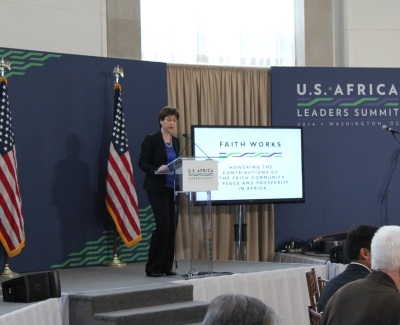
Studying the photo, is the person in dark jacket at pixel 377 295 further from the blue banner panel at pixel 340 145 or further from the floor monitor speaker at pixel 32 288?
the blue banner panel at pixel 340 145

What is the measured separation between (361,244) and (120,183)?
4567 millimetres

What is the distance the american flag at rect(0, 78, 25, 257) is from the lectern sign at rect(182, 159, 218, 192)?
175 cm

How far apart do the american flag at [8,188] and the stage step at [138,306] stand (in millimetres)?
1539

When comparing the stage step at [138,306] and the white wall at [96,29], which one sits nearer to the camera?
the stage step at [138,306]

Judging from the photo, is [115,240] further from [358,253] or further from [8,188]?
[358,253]

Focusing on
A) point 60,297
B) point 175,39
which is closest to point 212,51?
point 175,39

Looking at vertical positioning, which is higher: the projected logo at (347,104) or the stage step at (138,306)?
the projected logo at (347,104)

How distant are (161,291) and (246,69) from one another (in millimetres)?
4096

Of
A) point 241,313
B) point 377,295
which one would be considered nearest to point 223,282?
point 377,295

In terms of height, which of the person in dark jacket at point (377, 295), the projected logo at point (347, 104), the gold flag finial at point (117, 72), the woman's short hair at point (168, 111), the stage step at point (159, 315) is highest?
the gold flag finial at point (117, 72)

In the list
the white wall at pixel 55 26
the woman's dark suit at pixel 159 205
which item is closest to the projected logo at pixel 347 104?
the white wall at pixel 55 26

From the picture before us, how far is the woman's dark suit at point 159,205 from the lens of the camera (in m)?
7.36

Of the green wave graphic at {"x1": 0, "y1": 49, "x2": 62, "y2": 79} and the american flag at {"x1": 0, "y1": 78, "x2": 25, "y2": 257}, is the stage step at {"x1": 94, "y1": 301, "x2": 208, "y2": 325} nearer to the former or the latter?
the american flag at {"x1": 0, "y1": 78, "x2": 25, "y2": 257}

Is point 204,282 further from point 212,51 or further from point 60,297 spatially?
point 212,51
